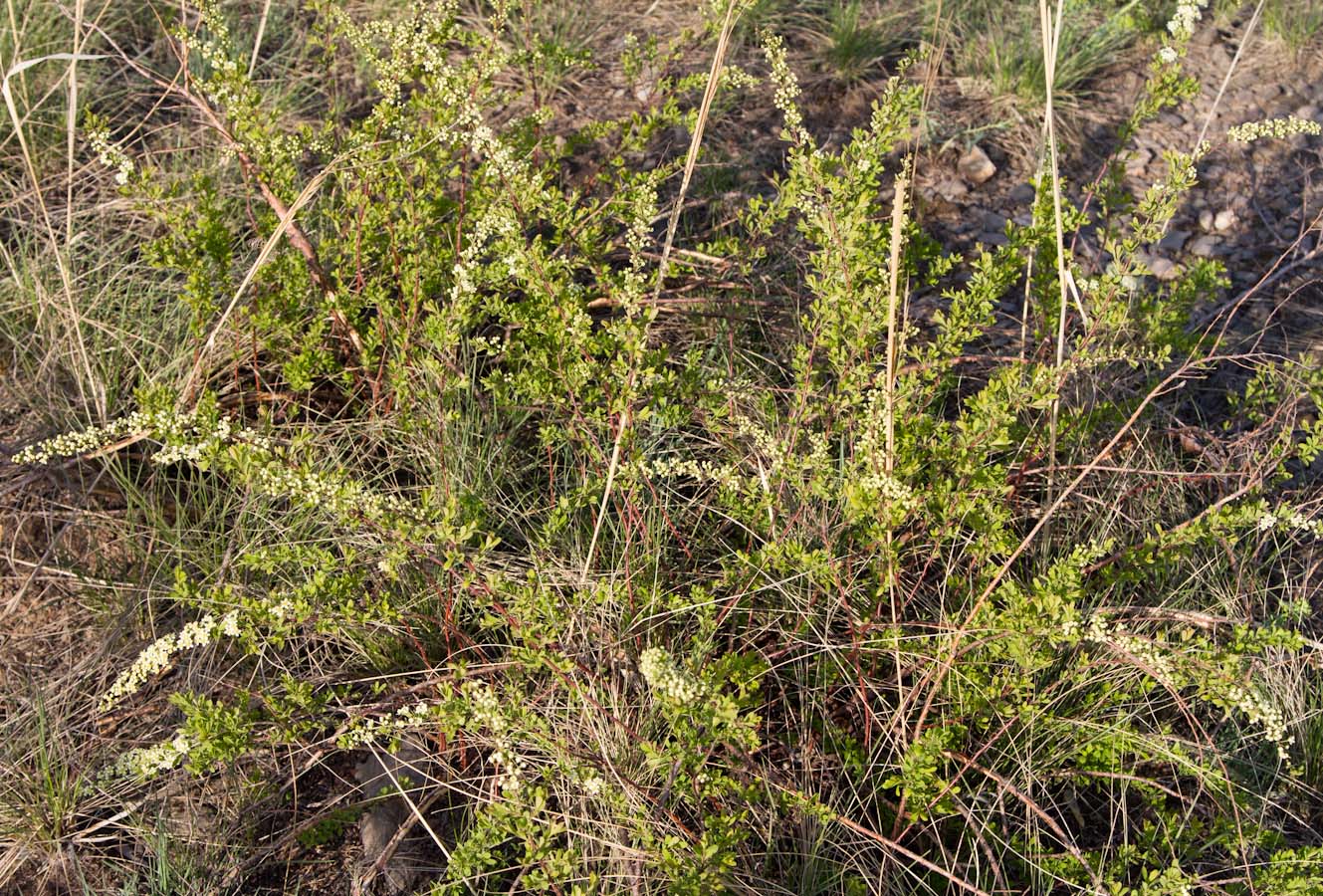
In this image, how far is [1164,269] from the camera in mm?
3900

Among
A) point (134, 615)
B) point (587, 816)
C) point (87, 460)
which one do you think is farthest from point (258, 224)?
point (587, 816)

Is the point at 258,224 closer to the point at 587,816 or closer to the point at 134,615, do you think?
the point at 134,615

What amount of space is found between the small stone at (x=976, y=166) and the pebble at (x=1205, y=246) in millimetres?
776

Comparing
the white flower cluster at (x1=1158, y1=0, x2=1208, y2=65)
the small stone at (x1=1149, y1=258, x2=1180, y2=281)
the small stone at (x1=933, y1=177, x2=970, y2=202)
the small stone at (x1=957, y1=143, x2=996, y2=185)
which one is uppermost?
the white flower cluster at (x1=1158, y1=0, x2=1208, y2=65)

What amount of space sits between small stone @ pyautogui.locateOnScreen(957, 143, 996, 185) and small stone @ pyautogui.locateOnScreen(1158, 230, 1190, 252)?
0.67m

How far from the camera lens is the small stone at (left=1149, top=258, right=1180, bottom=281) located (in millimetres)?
3848

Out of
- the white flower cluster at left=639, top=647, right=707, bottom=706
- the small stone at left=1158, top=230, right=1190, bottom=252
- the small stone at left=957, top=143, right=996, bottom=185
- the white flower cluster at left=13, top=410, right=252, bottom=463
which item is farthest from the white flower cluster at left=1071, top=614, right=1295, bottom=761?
the small stone at left=957, top=143, right=996, bottom=185

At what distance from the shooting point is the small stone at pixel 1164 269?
3848 millimetres

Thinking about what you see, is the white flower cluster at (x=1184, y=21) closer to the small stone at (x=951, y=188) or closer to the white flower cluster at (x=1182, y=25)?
the white flower cluster at (x=1182, y=25)

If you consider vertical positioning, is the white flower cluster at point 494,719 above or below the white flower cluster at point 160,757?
above

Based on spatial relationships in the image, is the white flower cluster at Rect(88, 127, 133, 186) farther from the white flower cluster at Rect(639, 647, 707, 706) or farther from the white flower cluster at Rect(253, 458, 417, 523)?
the white flower cluster at Rect(639, 647, 707, 706)

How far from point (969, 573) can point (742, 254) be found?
3.98 ft

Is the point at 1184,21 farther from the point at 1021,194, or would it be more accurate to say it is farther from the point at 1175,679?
the point at 1021,194

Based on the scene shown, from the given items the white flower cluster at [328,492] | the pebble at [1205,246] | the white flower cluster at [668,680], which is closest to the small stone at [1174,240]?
the pebble at [1205,246]
